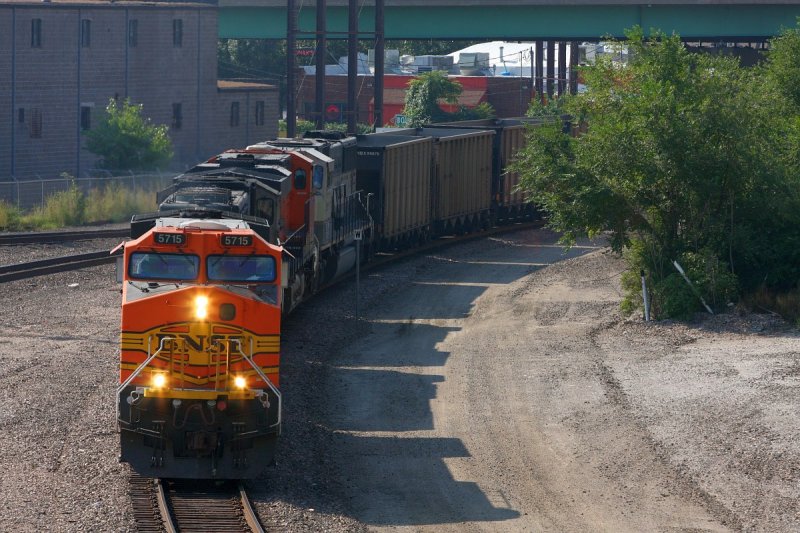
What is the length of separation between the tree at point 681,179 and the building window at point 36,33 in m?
37.9

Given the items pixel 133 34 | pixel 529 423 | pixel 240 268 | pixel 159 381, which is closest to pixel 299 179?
pixel 529 423

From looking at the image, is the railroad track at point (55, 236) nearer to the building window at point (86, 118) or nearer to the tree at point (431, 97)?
the building window at point (86, 118)

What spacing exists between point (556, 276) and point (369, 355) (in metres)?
11.8

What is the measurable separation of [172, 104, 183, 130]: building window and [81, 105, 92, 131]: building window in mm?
6438

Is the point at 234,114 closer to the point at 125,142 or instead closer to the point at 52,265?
the point at 125,142

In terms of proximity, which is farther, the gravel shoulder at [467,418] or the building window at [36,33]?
the building window at [36,33]

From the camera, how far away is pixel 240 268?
49.1ft

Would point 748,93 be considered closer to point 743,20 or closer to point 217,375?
point 217,375

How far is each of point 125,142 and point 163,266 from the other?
4312 centimetres

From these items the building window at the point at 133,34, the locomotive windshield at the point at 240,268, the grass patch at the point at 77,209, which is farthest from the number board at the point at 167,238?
the building window at the point at 133,34

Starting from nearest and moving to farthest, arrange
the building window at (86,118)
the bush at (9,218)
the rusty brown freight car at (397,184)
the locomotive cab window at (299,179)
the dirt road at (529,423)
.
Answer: the dirt road at (529,423), the locomotive cab window at (299,179), the rusty brown freight car at (397,184), the bush at (9,218), the building window at (86,118)

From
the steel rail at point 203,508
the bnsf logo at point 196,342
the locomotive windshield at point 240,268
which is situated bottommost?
the steel rail at point 203,508

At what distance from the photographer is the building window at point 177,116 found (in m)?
68.2

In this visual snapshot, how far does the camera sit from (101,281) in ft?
104
